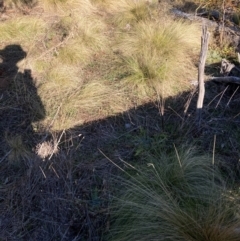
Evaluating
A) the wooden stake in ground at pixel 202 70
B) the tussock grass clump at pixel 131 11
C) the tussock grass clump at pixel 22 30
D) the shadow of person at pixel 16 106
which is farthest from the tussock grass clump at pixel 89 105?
the tussock grass clump at pixel 131 11

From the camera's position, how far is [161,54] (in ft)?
15.4

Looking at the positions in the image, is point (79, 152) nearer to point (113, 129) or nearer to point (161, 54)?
point (113, 129)

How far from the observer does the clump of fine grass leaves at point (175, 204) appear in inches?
83.4

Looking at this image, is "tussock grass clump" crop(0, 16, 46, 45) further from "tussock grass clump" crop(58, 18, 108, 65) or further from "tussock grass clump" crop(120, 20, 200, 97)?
"tussock grass clump" crop(120, 20, 200, 97)

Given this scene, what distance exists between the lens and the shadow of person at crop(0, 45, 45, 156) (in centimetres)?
353

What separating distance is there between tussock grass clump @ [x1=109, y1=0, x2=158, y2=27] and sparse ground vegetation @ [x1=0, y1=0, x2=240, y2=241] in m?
0.03

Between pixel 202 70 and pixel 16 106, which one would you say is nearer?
pixel 202 70

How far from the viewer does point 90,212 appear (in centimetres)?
262

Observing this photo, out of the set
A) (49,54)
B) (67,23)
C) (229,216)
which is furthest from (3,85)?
(229,216)

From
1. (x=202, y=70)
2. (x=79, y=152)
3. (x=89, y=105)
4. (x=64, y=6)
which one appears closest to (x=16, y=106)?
(x=89, y=105)

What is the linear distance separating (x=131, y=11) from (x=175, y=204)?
4.49m

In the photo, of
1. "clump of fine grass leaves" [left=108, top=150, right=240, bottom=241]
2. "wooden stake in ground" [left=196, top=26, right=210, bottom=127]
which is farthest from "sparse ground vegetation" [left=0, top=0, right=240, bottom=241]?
"wooden stake in ground" [left=196, top=26, right=210, bottom=127]

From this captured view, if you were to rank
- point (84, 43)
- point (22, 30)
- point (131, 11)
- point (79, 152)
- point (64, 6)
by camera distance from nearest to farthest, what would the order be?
point (79, 152)
point (84, 43)
point (22, 30)
point (131, 11)
point (64, 6)

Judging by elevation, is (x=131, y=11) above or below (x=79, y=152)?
above
